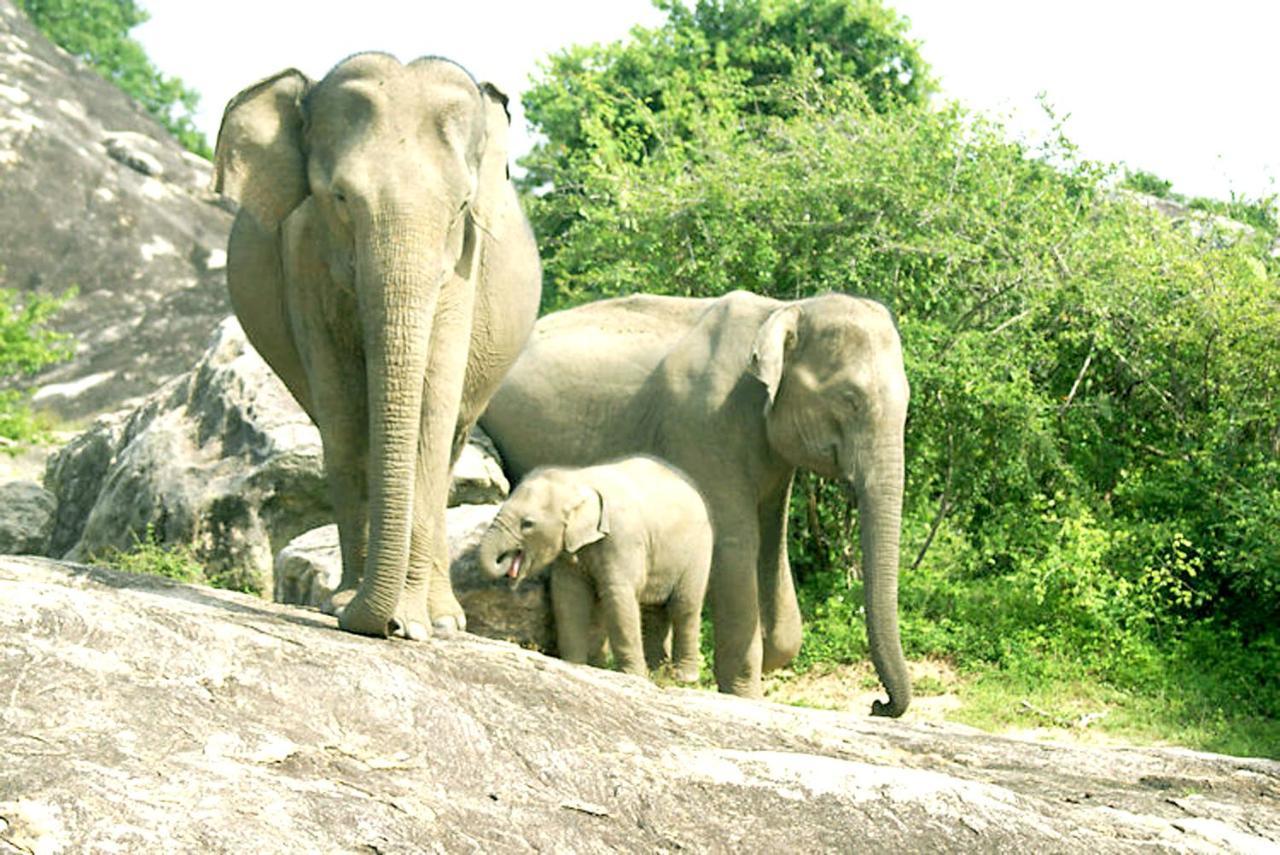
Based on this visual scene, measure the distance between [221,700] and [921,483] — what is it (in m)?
9.66

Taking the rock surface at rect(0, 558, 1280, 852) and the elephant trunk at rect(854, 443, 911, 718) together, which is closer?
the rock surface at rect(0, 558, 1280, 852)

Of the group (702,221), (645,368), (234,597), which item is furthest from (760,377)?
(702,221)

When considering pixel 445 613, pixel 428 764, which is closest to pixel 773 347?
pixel 445 613


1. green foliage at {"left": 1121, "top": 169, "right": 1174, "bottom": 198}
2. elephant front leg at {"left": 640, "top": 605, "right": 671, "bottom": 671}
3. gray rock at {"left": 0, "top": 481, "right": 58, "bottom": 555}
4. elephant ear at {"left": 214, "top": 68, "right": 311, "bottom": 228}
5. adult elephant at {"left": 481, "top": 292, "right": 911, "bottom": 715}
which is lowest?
gray rock at {"left": 0, "top": 481, "right": 58, "bottom": 555}

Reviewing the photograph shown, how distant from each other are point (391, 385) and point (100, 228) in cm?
2533

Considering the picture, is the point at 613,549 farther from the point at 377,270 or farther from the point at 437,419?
the point at 377,270

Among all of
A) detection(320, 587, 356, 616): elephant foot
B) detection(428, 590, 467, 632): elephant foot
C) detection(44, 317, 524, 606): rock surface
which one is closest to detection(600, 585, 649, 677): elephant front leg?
detection(428, 590, 467, 632): elephant foot

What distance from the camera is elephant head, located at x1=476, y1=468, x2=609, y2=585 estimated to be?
9352mm

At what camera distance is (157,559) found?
1102 cm

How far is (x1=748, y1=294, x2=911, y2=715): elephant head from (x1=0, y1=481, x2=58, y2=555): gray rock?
19.2 feet

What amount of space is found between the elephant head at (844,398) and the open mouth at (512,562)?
5.07ft

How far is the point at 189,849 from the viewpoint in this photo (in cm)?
435

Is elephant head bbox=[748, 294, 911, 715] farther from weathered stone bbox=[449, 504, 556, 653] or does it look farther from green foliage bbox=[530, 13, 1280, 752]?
green foliage bbox=[530, 13, 1280, 752]

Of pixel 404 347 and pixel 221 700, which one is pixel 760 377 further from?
pixel 221 700
